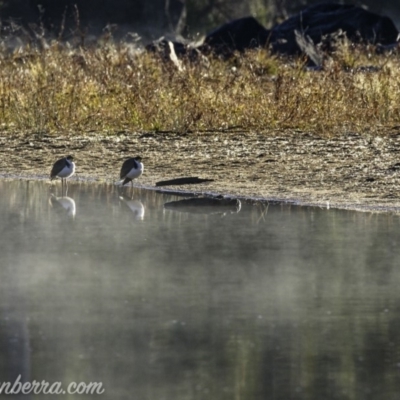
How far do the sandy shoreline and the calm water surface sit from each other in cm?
95

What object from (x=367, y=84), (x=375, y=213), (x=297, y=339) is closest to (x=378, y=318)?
(x=297, y=339)

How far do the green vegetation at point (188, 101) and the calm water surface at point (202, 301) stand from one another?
5.60 meters

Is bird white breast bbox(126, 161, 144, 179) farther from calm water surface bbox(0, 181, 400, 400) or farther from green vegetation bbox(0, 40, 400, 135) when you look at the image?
green vegetation bbox(0, 40, 400, 135)

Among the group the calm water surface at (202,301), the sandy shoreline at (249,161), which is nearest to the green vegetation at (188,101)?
the sandy shoreline at (249,161)

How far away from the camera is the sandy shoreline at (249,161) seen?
1117cm

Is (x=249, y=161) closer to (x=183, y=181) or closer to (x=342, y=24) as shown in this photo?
(x=183, y=181)

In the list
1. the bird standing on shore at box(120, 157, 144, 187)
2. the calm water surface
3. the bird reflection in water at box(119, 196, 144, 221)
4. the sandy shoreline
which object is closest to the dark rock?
the sandy shoreline

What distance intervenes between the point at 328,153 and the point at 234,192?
2.57 metres

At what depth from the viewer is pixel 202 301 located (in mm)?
6777

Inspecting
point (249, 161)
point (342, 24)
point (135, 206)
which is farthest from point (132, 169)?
point (342, 24)

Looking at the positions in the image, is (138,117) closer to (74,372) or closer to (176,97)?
(176,97)

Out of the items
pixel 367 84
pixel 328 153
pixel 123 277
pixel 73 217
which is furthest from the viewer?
pixel 367 84

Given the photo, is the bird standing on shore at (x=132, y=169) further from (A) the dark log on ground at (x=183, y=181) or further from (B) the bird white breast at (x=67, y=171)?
(B) the bird white breast at (x=67, y=171)

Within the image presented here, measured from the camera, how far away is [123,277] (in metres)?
7.41
